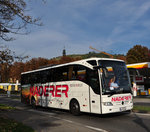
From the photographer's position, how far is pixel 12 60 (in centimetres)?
805

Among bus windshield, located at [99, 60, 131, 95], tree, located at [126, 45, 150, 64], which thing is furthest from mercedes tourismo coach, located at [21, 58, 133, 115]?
tree, located at [126, 45, 150, 64]

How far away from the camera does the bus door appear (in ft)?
31.8

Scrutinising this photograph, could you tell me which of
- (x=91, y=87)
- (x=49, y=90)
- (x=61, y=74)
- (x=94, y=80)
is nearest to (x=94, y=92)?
(x=91, y=87)

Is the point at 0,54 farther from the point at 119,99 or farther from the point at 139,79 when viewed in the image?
the point at 139,79

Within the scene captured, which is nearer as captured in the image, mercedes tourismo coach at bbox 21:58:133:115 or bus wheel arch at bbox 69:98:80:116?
mercedes tourismo coach at bbox 21:58:133:115

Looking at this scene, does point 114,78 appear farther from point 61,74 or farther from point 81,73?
point 61,74

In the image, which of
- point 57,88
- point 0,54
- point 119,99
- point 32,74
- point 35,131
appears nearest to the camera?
point 35,131

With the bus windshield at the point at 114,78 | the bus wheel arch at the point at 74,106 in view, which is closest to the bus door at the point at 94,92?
the bus windshield at the point at 114,78

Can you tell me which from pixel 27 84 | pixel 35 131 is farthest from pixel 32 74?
pixel 35 131

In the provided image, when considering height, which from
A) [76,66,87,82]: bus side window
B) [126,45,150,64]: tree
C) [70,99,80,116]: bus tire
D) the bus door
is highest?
[126,45,150,64]: tree

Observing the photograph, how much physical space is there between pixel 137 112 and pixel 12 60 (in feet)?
27.6

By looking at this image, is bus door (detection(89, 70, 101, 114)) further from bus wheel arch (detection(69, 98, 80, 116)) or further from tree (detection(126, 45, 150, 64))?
tree (detection(126, 45, 150, 64))

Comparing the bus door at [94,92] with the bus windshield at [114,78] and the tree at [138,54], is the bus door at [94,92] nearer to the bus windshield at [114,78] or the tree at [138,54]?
the bus windshield at [114,78]

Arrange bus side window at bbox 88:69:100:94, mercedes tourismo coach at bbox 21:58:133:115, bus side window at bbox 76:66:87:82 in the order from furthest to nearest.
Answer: bus side window at bbox 76:66:87:82 < bus side window at bbox 88:69:100:94 < mercedes tourismo coach at bbox 21:58:133:115
